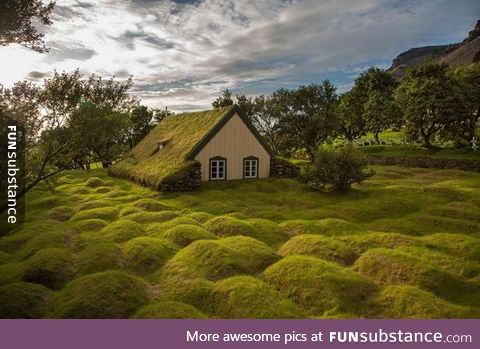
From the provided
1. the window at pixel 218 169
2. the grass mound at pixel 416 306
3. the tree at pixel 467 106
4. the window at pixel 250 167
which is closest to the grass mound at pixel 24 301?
the grass mound at pixel 416 306

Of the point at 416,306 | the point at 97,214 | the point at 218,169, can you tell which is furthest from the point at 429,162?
the point at 97,214

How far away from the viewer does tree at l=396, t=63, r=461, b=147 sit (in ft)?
160

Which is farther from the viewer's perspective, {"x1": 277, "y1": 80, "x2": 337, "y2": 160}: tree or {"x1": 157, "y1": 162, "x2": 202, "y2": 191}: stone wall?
{"x1": 277, "y1": 80, "x2": 337, "y2": 160}: tree

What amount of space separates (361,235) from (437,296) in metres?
6.55

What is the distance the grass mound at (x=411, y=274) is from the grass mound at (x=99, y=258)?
10565mm

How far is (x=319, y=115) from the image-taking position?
5450cm

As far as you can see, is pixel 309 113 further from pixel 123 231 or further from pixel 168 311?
pixel 168 311

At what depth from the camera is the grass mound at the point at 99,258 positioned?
1518 centimetres

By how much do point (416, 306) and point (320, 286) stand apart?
313 centimetres

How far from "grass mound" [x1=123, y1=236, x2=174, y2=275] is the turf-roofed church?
14103 millimetres

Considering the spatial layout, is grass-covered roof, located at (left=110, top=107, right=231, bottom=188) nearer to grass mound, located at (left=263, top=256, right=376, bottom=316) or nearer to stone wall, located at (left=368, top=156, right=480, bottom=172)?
grass mound, located at (left=263, top=256, right=376, bottom=316)

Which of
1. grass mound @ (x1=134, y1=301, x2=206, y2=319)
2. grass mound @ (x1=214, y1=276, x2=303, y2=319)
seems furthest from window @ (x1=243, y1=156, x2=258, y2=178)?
grass mound @ (x1=134, y1=301, x2=206, y2=319)

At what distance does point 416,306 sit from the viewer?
448 inches

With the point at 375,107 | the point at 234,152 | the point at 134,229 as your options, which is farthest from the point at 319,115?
the point at 134,229
